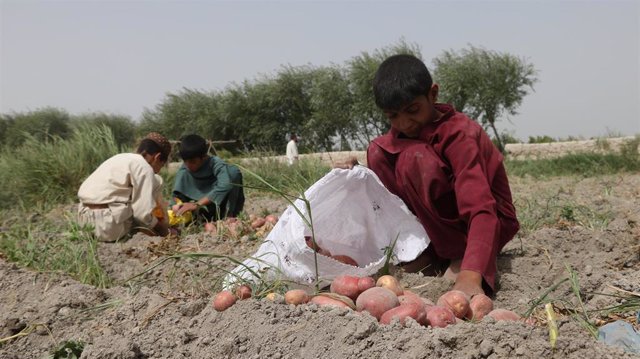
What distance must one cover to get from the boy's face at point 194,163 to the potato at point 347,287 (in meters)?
3.74

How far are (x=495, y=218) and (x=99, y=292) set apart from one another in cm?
172

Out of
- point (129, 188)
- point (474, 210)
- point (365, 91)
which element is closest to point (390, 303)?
point (474, 210)

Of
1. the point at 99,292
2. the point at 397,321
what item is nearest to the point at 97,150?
the point at 99,292

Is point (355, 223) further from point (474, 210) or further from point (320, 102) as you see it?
point (320, 102)

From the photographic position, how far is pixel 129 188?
493 cm

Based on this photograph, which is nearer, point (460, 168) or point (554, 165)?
point (460, 168)

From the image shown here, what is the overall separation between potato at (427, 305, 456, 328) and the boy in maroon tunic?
705 millimetres

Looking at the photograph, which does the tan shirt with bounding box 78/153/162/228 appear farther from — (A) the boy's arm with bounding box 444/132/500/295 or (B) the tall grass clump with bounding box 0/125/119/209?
(A) the boy's arm with bounding box 444/132/500/295

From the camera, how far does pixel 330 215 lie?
9.45 ft

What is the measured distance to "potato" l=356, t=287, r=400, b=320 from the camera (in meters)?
1.97

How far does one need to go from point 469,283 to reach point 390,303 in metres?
0.56

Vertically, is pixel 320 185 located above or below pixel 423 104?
below

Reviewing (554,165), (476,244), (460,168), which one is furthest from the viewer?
(554,165)

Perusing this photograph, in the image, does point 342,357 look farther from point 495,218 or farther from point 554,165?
point 554,165
